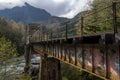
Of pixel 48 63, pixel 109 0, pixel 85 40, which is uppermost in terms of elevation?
pixel 109 0

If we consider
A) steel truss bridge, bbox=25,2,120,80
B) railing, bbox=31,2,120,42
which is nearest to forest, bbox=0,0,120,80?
railing, bbox=31,2,120,42

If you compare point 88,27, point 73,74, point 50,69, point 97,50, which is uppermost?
point 88,27

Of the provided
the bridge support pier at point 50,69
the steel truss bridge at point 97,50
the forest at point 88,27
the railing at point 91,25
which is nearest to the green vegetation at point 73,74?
the forest at point 88,27

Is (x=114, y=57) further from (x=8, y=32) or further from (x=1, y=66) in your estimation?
(x=8, y=32)

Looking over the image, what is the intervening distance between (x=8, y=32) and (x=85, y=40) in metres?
124

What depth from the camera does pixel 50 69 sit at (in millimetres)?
35656

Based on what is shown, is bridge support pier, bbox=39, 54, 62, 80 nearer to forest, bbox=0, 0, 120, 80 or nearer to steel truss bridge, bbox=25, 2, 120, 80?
forest, bbox=0, 0, 120, 80

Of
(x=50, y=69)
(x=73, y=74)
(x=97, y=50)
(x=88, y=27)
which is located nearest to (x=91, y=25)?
(x=88, y=27)

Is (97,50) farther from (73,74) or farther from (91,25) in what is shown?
(73,74)

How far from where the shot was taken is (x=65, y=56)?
66.5 ft

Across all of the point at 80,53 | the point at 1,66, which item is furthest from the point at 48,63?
the point at 80,53

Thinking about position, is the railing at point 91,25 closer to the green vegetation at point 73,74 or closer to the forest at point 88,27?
the forest at point 88,27

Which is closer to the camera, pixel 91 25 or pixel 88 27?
pixel 91 25

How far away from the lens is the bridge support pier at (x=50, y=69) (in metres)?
35.0
